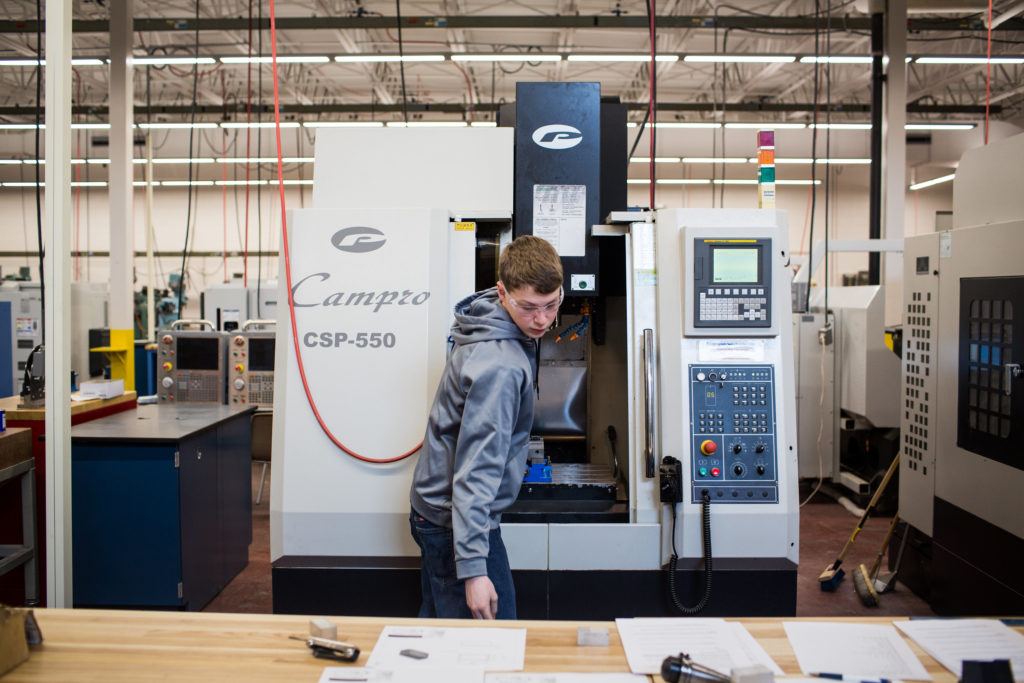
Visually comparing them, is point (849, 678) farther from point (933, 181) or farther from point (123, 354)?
point (933, 181)

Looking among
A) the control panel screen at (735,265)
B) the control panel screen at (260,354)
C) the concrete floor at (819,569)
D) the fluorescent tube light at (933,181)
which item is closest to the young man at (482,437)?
the control panel screen at (735,265)

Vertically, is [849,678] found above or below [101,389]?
below

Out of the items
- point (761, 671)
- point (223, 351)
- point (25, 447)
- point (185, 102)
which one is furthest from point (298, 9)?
point (761, 671)

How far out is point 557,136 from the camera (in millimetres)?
2168

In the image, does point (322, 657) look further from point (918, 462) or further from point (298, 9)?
point (298, 9)

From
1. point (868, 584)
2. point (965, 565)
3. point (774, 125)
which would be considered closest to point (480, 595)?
point (965, 565)

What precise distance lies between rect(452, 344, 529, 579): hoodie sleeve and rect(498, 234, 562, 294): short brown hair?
182 millimetres

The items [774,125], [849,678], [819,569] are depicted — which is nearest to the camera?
[849,678]

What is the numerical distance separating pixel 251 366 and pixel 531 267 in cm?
402

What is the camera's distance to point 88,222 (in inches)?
436

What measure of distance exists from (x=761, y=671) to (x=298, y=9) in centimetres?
775

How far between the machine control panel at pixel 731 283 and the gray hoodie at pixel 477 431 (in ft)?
1.90

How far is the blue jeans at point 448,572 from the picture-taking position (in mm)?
1670

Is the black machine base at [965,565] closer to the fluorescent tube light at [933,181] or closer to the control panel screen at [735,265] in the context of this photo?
the control panel screen at [735,265]
